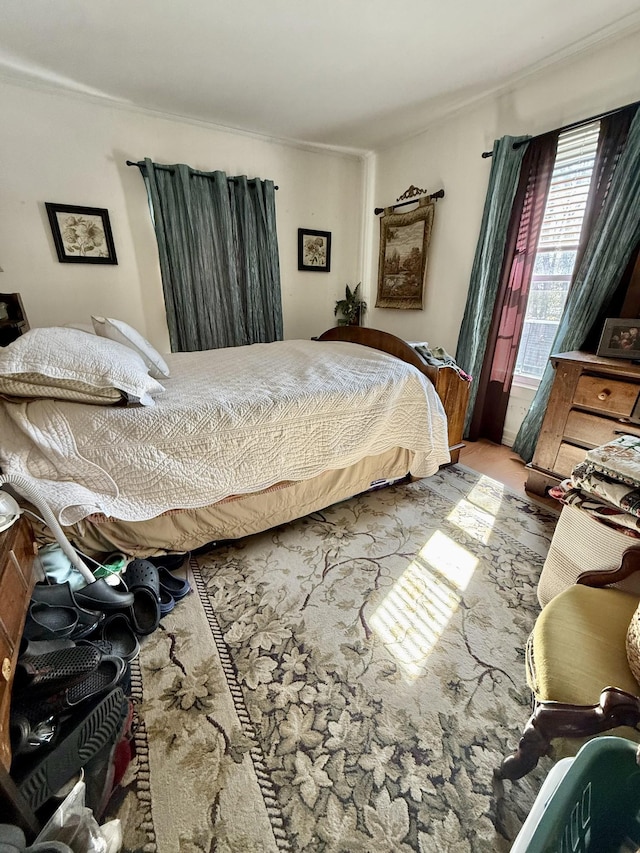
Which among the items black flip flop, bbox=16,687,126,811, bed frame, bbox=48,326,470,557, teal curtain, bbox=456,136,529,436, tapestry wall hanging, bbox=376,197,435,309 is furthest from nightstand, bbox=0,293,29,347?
teal curtain, bbox=456,136,529,436

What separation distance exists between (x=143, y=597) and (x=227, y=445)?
661mm

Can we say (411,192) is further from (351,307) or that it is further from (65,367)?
(65,367)

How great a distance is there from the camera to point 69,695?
836mm

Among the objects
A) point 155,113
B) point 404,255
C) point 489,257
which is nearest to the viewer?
point 489,257

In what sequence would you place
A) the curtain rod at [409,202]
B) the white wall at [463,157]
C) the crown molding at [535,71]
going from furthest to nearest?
the curtain rod at [409,202], the white wall at [463,157], the crown molding at [535,71]

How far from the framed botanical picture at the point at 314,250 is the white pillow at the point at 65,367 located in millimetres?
2610

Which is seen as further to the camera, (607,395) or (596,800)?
(607,395)

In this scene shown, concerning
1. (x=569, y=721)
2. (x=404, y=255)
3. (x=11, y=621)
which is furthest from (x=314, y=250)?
(x=569, y=721)

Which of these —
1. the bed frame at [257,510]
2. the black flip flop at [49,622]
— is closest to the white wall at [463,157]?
the bed frame at [257,510]

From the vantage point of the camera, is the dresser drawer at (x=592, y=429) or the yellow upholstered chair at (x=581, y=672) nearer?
the yellow upholstered chair at (x=581, y=672)

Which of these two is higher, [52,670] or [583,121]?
[583,121]

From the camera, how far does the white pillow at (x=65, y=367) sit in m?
1.27

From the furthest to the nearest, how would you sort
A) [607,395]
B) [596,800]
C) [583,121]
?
[583,121] → [607,395] → [596,800]

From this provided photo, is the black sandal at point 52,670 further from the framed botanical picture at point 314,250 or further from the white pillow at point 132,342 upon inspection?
the framed botanical picture at point 314,250
